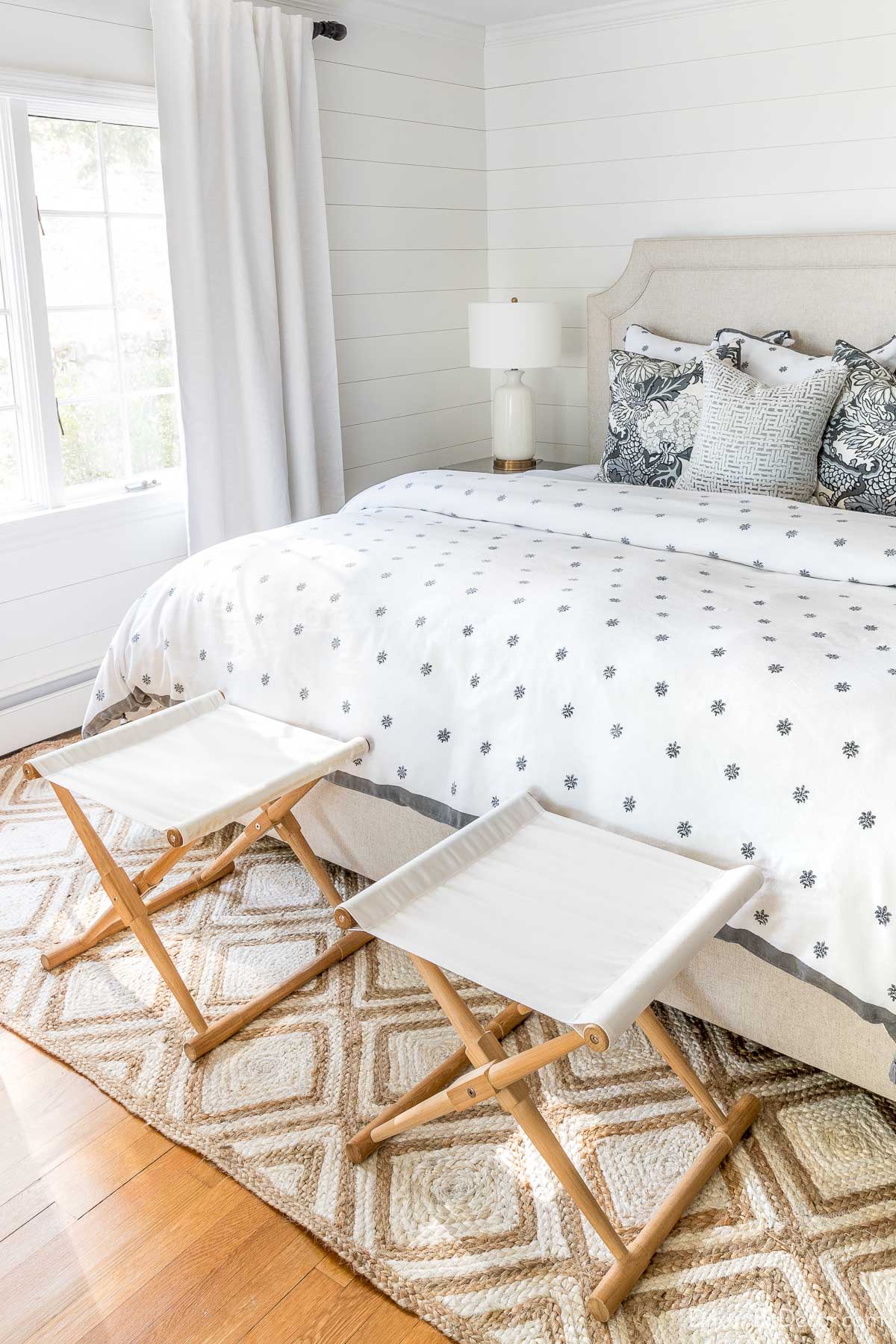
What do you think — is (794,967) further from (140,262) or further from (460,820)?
(140,262)

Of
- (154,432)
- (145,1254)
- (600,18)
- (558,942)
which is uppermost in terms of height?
(600,18)

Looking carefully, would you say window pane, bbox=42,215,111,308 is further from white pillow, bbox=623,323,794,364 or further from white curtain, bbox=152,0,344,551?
white pillow, bbox=623,323,794,364

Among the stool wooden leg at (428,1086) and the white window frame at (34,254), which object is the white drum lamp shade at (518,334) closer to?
the white window frame at (34,254)

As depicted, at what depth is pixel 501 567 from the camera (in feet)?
7.37

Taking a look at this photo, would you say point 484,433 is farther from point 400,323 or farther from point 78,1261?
point 78,1261

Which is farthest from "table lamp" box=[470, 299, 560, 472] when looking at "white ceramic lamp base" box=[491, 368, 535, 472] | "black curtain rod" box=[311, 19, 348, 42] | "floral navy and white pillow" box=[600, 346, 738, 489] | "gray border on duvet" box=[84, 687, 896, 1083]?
"gray border on duvet" box=[84, 687, 896, 1083]

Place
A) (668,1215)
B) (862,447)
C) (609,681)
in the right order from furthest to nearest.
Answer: (862,447) < (609,681) < (668,1215)

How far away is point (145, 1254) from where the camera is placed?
153 centimetres

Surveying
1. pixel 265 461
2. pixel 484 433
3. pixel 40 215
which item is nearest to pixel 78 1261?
pixel 265 461

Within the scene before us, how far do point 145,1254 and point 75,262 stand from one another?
2.70 m

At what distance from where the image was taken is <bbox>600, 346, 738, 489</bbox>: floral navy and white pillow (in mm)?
3057

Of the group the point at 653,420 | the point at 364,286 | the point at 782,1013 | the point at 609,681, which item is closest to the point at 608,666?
the point at 609,681

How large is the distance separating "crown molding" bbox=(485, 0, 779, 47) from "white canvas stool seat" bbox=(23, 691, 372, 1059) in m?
2.83

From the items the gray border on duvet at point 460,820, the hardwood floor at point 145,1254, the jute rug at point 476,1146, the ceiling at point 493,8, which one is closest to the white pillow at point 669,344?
the ceiling at point 493,8
